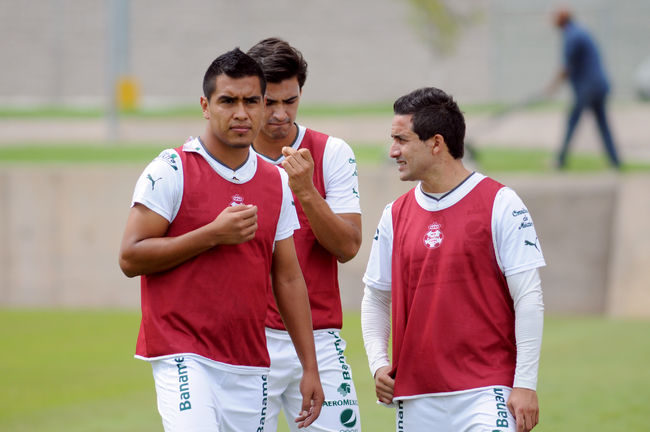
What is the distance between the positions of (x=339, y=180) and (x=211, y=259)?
132 cm

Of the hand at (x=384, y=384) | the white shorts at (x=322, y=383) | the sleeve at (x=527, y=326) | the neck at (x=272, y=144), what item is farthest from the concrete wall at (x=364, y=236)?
the sleeve at (x=527, y=326)

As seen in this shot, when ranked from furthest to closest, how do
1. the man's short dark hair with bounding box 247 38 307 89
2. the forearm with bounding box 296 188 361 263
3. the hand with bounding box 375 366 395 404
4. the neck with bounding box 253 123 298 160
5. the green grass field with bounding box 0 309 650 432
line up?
the green grass field with bounding box 0 309 650 432, the neck with bounding box 253 123 298 160, the man's short dark hair with bounding box 247 38 307 89, the forearm with bounding box 296 188 361 263, the hand with bounding box 375 366 395 404

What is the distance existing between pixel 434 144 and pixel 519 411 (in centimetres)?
114

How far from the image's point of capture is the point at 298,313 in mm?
4590

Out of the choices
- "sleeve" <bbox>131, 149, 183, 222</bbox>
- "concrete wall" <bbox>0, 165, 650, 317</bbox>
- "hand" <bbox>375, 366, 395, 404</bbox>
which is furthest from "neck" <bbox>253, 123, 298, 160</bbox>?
"concrete wall" <bbox>0, 165, 650, 317</bbox>

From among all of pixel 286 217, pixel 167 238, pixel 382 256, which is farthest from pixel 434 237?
pixel 167 238

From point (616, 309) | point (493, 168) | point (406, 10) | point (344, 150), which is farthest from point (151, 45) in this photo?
point (344, 150)

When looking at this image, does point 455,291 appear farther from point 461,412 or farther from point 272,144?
point 272,144

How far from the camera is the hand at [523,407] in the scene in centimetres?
407

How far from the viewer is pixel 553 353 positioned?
11.5 meters

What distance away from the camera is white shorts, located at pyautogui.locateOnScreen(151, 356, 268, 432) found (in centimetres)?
409

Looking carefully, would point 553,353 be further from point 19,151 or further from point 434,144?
point 19,151

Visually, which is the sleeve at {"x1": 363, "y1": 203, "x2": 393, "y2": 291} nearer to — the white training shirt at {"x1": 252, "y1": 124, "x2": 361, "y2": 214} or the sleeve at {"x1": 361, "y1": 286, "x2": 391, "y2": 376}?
the sleeve at {"x1": 361, "y1": 286, "x2": 391, "y2": 376}

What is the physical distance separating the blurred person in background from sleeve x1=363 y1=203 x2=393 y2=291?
11133 mm
